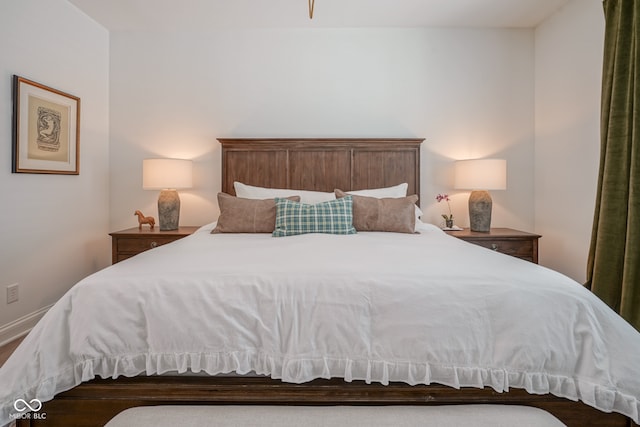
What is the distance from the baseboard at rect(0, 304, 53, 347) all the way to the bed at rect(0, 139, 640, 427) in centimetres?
166

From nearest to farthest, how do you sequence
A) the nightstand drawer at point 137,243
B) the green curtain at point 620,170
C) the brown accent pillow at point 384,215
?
the green curtain at point 620,170 < the brown accent pillow at point 384,215 < the nightstand drawer at point 137,243

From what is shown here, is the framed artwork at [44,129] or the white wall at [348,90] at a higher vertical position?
the white wall at [348,90]

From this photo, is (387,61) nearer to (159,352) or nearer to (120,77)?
(120,77)

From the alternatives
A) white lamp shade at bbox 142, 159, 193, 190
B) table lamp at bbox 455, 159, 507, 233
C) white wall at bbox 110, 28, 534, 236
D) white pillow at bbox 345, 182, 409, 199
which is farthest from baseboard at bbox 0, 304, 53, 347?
table lamp at bbox 455, 159, 507, 233

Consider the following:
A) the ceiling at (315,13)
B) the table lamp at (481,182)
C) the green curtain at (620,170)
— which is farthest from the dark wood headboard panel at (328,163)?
the green curtain at (620,170)

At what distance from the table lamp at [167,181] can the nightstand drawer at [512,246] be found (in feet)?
8.72

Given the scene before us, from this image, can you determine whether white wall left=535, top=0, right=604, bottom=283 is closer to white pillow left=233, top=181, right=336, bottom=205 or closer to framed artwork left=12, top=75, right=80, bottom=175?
white pillow left=233, top=181, right=336, bottom=205

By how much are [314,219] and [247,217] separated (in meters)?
0.53

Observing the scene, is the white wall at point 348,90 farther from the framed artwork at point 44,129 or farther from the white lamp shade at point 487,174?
the framed artwork at point 44,129

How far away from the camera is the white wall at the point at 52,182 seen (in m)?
2.48

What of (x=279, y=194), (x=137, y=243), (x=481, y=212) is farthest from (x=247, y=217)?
(x=481, y=212)

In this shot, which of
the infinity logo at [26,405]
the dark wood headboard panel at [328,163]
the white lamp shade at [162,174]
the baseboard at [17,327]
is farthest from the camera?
the dark wood headboard panel at [328,163]

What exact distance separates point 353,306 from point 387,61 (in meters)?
2.89

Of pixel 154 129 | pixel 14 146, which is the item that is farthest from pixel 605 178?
pixel 14 146
